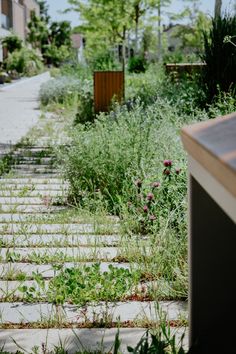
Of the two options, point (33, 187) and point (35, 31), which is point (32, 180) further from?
point (35, 31)

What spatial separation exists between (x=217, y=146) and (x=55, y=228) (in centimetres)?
348

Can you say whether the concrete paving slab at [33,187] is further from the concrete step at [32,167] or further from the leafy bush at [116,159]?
the concrete step at [32,167]

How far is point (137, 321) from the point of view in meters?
3.03

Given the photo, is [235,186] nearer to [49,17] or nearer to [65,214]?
[65,214]

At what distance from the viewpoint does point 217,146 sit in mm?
1481

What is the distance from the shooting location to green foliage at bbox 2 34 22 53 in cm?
4675

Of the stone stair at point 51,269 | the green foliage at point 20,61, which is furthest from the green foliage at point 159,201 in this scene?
the green foliage at point 20,61

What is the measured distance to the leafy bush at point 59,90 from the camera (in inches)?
698

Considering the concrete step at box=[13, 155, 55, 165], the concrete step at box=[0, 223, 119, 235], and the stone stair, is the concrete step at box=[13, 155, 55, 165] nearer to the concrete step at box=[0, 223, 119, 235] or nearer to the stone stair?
the stone stair

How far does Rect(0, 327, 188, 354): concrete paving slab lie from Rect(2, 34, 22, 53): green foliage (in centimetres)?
4585

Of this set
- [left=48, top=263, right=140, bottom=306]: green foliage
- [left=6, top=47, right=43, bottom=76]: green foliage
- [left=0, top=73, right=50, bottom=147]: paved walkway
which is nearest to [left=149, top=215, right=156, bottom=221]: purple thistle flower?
[left=48, top=263, right=140, bottom=306]: green foliage

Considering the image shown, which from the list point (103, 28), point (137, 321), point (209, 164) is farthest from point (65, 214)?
point (103, 28)

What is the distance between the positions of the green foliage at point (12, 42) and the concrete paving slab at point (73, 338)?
1805 inches

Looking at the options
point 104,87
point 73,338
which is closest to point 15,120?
point 104,87
